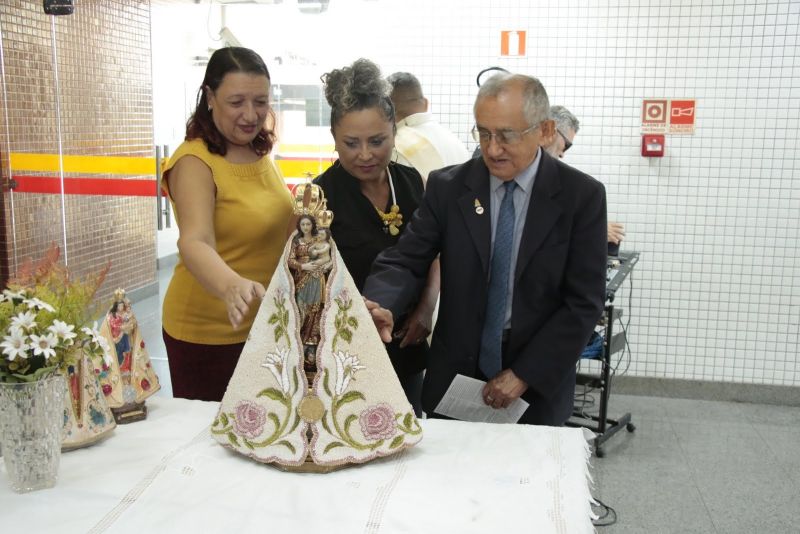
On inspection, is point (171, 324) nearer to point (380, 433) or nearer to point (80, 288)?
point (80, 288)

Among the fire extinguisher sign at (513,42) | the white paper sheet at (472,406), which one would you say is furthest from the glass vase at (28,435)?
the fire extinguisher sign at (513,42)

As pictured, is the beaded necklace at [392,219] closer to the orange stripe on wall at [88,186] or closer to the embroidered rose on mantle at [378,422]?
the embroidered rose on mantle at [378,422]

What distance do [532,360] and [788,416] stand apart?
3.21m

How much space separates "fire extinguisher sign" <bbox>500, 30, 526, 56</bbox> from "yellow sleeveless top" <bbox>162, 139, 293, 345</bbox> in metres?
2.77

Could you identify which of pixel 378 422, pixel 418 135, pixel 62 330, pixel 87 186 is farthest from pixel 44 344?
pixel 87 186

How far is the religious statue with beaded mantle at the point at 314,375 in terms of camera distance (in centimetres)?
150

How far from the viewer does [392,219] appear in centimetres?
206

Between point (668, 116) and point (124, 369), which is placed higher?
point (668, 116)

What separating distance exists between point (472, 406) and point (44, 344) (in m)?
0.98

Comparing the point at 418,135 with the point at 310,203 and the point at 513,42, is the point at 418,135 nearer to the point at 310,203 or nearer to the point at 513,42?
the point at 310,203

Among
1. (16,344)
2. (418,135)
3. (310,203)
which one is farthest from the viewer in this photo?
(418,135)

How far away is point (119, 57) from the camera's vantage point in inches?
187

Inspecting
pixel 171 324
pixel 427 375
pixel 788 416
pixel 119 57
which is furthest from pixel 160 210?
pixel 788 416

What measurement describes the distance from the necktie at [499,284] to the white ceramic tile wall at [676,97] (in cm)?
282
